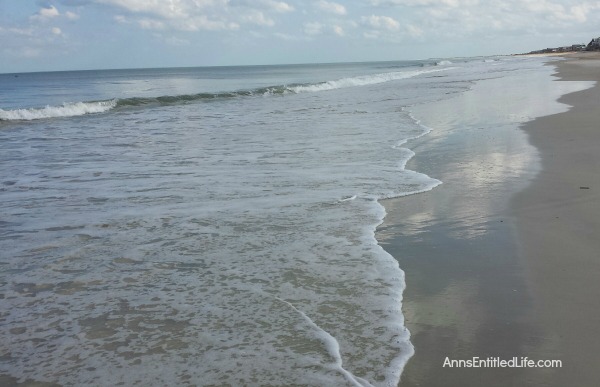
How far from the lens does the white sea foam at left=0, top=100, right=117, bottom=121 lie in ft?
71.2

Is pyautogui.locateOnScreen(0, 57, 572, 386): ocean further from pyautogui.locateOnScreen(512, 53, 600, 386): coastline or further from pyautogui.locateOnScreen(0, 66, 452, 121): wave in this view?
pyautogui.locateOnScreen(0, 66, 452, 121): wave

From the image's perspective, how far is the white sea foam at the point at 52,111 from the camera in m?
21.7

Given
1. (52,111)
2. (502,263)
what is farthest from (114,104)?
(502,263)

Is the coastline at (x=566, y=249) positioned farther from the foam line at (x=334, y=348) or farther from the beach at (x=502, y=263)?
the foam line at (x=334, y=348)

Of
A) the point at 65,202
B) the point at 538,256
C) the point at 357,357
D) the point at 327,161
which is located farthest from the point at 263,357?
the point at 327,161

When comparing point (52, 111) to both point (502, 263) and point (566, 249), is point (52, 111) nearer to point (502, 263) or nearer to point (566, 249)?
point (502, 263)

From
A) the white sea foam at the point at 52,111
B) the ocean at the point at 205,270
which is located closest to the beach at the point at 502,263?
the ocean at the point at 205,270

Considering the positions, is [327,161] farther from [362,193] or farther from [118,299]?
[118,299]

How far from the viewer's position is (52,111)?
76.0ft

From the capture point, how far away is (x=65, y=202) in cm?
672

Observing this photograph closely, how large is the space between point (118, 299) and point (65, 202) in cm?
332

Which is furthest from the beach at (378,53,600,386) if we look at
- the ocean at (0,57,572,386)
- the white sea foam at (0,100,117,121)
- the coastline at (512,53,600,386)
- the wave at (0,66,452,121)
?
the wave at (0,66,452,121)

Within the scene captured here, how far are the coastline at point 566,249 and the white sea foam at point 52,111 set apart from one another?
20.0 m

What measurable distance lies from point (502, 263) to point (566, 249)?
647mm
